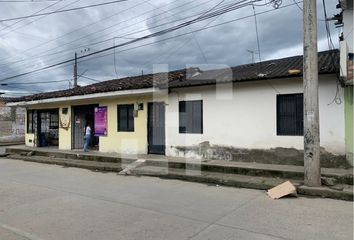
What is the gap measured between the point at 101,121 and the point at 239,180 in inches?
369

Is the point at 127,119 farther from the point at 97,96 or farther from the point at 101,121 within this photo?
the point at 101,121

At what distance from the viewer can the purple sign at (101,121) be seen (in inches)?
671

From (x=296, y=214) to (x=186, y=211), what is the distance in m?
2.22

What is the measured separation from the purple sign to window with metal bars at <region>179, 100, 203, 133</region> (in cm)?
477

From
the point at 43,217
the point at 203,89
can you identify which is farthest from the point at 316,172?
the point at 43,217

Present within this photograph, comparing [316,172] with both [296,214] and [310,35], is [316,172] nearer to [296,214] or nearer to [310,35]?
[296,214]

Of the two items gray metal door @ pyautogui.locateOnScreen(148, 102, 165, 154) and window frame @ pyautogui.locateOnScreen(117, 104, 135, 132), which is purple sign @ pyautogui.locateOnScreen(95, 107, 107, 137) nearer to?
window frame @ pyautogui.locateOnScreen(117, 104, 135, 132)

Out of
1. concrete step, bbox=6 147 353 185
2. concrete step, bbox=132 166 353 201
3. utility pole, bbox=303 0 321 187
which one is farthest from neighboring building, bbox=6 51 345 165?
concrete step, bbox=132 166 353 201

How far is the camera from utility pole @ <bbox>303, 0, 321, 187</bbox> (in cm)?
884

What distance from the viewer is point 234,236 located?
5.63m

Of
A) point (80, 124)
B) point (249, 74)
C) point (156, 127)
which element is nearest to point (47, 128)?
point (80, 124)

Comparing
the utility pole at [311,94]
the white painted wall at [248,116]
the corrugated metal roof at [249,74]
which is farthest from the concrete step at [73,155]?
the utility pole at [311,94]

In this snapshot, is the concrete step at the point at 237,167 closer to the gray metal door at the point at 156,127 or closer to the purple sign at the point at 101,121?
the gray metal door at the point at 156,127

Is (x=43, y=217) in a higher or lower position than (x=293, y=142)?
lower
